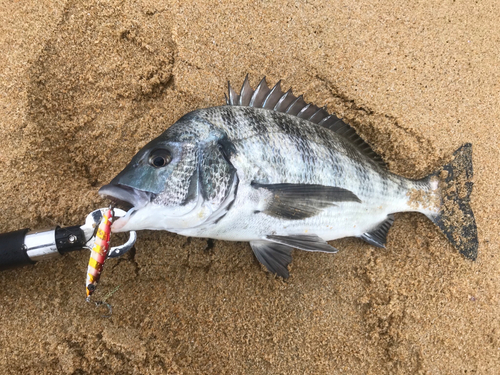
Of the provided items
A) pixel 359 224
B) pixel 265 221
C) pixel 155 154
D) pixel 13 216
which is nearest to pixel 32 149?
pixel 13 216

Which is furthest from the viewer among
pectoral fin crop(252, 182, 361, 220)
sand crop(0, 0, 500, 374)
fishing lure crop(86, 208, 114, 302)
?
sand crop(0, 0, 500, 374)

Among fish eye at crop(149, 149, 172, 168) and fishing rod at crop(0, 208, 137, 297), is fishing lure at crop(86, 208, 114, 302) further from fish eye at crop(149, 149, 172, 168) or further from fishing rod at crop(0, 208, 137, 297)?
fish eye at crop(149, 149, 172, 168)

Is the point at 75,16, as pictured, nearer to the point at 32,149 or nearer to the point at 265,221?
the point at 32,149

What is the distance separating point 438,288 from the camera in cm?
216

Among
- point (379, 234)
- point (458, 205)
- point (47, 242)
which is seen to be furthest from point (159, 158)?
point (458, 205)

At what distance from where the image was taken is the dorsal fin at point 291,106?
200 centimetres

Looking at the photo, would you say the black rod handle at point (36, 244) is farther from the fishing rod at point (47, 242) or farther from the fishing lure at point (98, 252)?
the fishing lure at point (98, 252)

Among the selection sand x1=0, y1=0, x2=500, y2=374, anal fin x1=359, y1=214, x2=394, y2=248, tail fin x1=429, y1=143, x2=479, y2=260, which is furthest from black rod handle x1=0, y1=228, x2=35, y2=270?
tail fin x1=429, y1=143, x2=479, y2=260

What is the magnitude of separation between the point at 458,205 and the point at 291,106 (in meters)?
1.32

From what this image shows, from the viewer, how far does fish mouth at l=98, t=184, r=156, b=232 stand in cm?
150

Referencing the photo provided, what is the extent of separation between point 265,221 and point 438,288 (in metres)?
1.31

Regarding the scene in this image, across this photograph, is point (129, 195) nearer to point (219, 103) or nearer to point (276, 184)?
point (276, 184)

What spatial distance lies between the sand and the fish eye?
1.74 ft

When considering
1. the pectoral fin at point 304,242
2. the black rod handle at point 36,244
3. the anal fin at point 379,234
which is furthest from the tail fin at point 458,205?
the black rod handle at point 36,244
